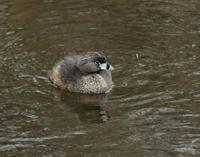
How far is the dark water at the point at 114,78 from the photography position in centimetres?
949

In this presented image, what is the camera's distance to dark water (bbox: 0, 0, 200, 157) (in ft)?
31.1

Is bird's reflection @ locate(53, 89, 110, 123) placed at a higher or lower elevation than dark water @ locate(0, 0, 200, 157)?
lower

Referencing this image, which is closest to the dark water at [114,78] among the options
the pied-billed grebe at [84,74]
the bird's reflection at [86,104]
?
the bird's reflection at [86,104]

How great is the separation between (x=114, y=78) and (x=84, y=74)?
536 millimetres

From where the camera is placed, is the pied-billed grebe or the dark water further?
the pied-billed grebe

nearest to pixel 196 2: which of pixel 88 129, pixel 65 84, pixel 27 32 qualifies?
pixel 27 32

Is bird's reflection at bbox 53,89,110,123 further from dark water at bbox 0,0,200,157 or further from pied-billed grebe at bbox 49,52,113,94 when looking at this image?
pied-billed grebe at bbox 49,52,113,94

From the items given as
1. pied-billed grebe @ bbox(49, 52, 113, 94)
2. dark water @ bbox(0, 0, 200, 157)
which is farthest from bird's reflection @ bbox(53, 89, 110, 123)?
pied-billed grebe @ bbox(49, 52, 113, 94)

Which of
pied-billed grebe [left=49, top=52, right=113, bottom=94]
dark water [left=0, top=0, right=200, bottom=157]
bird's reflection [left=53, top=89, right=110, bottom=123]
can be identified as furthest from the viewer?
pied-billed grebe [left=49, top=52, right=113, bottom=94]

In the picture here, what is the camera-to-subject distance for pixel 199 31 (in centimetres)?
1388

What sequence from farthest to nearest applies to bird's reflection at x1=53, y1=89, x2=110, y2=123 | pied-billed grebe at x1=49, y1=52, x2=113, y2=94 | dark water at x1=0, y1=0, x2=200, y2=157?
pied-billed grebe at x1=49, y1=52, x2=113, y2=94, bird's reflection at x1=53, y1=89, x2=110, y2=123, dark water at x1=0, y1=0, x2=200, y2=157

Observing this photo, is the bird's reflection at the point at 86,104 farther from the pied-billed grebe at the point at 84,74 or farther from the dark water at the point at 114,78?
the pied-billed grebe at the point at 84,74

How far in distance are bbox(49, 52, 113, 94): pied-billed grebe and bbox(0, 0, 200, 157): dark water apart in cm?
18

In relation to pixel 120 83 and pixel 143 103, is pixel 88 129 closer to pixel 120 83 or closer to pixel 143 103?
pixel 143 103
